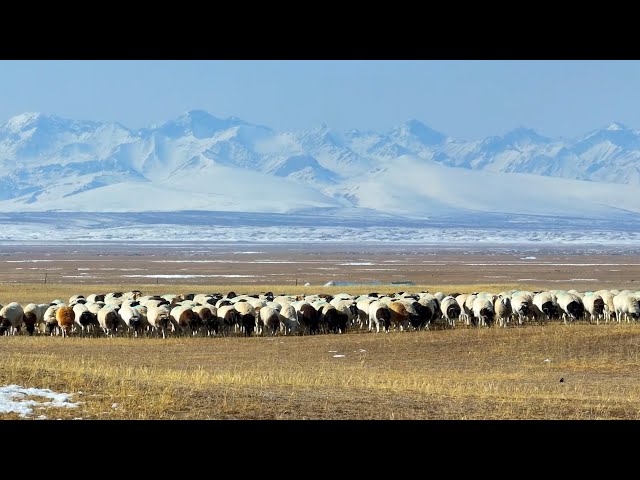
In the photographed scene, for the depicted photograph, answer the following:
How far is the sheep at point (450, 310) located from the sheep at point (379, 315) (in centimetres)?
232

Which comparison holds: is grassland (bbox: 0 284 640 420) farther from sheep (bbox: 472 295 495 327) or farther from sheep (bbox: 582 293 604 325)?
sheep (bbox: 582 293 604 325)

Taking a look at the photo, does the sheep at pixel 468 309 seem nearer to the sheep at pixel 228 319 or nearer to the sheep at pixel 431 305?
the sheep at pixel 431 305

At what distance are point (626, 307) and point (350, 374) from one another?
49.6ft

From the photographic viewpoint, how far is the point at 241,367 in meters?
21.9

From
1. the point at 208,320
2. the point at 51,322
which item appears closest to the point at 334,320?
the point at 208,320

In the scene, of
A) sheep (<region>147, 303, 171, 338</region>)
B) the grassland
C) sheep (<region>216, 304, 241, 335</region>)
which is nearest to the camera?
the grassland

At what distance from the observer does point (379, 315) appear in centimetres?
3028

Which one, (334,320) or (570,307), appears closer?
(334,320)

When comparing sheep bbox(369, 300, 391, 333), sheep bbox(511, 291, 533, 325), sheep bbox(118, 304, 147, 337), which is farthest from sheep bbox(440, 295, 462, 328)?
sheep bbox(118, 304, 147, 337)

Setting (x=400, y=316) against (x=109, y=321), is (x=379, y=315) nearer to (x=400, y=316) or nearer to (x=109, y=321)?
(x=400, y=316)

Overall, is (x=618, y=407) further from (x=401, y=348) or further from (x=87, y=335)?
(x=87, y=335)

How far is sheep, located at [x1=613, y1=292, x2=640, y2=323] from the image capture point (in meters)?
31.9
